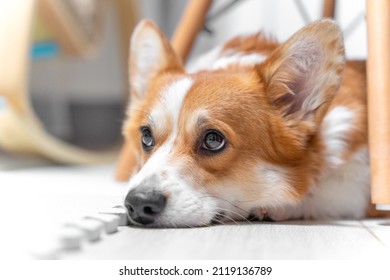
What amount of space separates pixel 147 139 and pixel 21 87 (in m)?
0.83

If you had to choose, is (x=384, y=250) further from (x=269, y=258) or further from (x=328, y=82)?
(x=328, y=82)

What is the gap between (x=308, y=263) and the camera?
2.94 ft

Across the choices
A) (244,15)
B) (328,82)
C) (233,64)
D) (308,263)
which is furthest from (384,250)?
(244,15)

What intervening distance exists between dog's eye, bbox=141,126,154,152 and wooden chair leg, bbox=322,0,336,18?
67 cm

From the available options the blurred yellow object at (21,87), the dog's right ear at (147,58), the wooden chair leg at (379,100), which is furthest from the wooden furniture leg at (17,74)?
the wooden chair leg at (379,100)

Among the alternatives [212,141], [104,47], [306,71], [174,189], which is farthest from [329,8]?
[104,47]

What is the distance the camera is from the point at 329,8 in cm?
159

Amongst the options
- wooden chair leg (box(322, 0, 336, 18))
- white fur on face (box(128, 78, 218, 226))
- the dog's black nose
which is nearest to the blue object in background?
wooden chair leg (box(322, 0, 336, 18))

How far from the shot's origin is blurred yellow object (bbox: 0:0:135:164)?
188 centimetres

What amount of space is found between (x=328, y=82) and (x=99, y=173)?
1.14 meters

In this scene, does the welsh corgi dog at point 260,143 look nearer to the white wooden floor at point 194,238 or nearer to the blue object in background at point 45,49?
the white wooden floor at point 194,238

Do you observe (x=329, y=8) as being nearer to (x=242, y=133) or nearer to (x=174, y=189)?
(x=242, y=133)

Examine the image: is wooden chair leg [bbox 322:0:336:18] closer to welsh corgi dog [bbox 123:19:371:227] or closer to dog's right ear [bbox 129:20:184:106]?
welsh corgi dog [bbox 123:19:371:227]

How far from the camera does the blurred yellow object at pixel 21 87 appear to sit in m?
1.88
